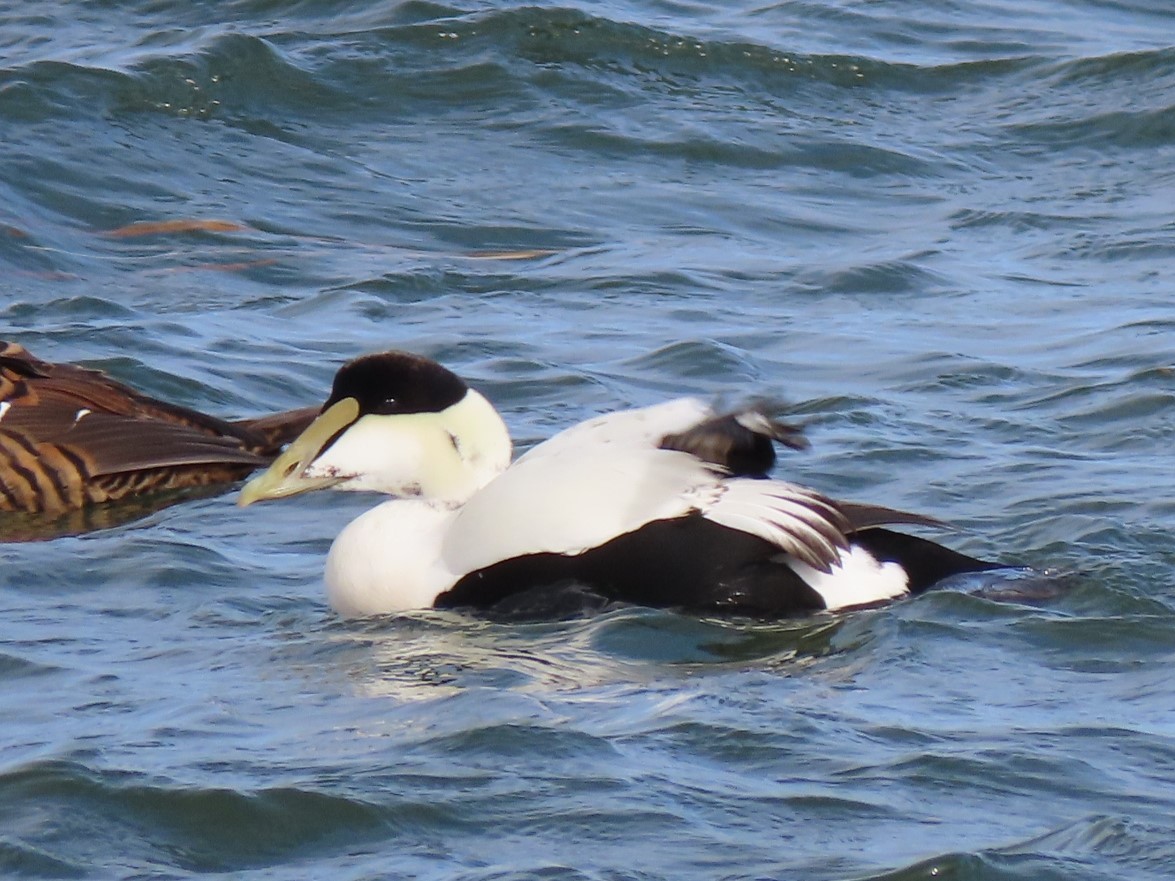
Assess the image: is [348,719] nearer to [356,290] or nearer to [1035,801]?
[1035,801]

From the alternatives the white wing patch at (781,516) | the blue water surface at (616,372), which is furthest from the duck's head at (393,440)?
the white wing patch at (781,516)

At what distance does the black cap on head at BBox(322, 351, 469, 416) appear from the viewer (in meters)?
5.10

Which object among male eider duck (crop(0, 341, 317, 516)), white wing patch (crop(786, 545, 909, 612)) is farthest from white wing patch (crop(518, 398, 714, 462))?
male eider duck (crop(0, 341, 317, 516))

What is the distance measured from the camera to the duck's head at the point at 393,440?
5.09 m

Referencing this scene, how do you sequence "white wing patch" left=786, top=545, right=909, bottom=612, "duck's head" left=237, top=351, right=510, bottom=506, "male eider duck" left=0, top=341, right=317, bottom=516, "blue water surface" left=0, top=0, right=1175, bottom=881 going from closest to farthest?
"blue water surface" left=0, top=0, right=1175, bottom=881, "white wing patch" left=786, top=545, right=909, bottom=612, "duck's head" left=237, top=351, right=510, bottom=506, "male eider duck" left=0, top=341, right=317, bottom=516

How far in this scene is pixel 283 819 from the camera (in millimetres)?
3818

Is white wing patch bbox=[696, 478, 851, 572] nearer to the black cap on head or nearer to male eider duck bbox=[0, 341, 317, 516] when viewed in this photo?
the black cap on head

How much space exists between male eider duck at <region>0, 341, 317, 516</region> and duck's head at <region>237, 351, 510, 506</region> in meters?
1.43

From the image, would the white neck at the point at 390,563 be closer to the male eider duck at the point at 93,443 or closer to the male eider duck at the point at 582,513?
the male eider duck at the point at 582,513

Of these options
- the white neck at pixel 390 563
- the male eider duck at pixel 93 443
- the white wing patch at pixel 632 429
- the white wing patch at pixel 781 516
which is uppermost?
the white wing patch at pixel 632 429

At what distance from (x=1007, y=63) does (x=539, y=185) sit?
9.48ft

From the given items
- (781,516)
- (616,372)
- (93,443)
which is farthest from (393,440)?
(616,372)

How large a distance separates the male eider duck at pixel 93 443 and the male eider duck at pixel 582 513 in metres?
1.48

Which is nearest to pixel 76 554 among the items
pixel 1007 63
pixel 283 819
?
pixel 283 819
